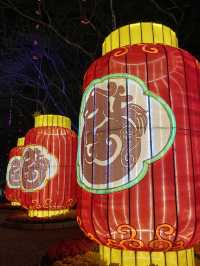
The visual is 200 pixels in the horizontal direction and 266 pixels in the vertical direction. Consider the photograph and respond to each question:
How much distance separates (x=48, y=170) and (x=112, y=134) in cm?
591

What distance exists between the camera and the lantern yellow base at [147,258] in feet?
11.3

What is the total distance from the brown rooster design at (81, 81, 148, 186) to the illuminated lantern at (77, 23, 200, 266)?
10mm

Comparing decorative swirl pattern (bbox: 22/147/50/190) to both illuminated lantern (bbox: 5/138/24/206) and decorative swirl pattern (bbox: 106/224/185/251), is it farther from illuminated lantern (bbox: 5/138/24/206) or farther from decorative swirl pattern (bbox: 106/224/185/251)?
decorative swirl pattern (bbox: 106/224/185/251)

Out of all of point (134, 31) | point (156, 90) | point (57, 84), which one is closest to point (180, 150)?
point (156, 90)

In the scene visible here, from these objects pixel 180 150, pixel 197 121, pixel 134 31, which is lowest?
pixel 180 150

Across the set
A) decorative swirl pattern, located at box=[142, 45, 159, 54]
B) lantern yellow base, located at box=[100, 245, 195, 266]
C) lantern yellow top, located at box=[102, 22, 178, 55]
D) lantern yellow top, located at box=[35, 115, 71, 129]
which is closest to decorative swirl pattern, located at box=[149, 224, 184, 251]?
lantern yellow base, located at box=[100, 245, 195, 266]

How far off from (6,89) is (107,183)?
14389mm

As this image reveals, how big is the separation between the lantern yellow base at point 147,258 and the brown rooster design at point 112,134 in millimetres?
842

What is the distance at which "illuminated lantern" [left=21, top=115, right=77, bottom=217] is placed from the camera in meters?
9.04

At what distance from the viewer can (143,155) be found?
3.29 metres

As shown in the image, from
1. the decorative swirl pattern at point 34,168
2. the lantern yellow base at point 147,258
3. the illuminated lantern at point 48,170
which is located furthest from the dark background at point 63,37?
the lantern yellow base at point 147,258

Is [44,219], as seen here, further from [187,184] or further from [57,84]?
[57,84]

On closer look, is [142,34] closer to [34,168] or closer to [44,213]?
[34,168]

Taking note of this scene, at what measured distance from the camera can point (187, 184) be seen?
324cm
